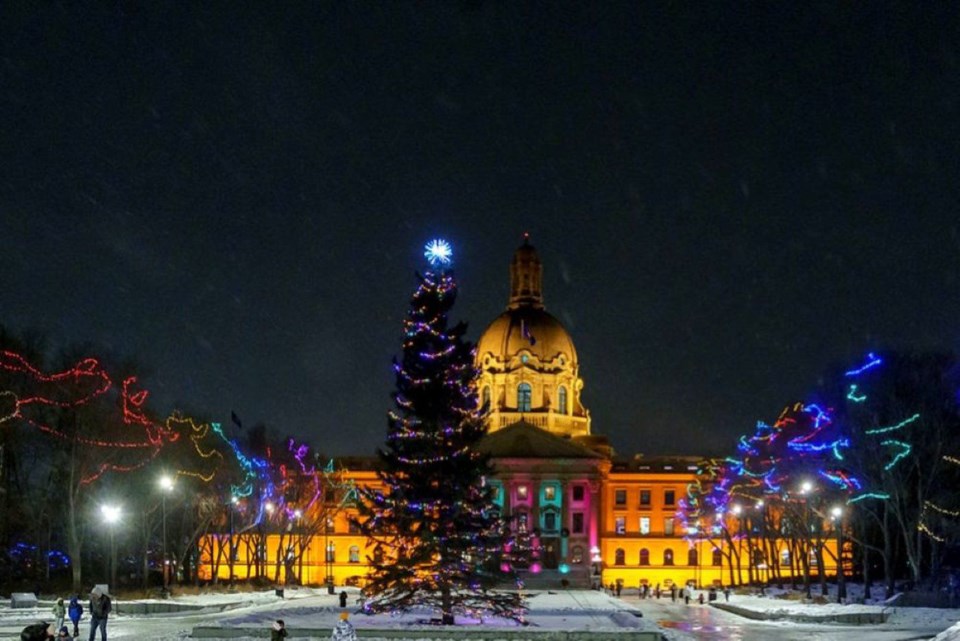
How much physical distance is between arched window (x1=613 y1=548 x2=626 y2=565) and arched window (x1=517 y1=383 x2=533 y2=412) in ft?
67.5

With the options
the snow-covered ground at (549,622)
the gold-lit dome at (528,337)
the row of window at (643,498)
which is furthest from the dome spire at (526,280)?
the snow-covered ground at (549,622)

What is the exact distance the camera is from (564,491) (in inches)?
5443

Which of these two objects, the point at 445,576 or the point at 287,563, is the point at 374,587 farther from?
the point at 287,563

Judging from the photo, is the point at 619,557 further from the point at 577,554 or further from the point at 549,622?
the point at 549,622

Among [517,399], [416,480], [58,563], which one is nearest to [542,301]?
[517,399]

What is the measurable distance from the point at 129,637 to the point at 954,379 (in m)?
43.4

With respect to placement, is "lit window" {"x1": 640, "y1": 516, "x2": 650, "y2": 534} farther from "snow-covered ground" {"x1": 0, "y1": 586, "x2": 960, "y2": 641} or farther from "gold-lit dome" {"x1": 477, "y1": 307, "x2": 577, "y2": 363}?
"snow-covered ground" {"x1": 0, "y1": 586, "x2": 960, "y2": 641}

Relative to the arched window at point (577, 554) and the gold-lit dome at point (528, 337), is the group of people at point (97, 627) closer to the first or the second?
the arched window at point (577, 554)

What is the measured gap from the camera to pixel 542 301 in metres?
167

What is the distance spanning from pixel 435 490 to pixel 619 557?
10491 cm

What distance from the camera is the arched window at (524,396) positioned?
505ft

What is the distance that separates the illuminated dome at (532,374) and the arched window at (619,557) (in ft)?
52.1

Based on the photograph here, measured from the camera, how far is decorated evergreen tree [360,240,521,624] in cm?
4216

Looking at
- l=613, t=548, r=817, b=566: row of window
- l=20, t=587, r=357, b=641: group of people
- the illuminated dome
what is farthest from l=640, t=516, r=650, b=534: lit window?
l=20, t=587, r=357, b=641: group of people
